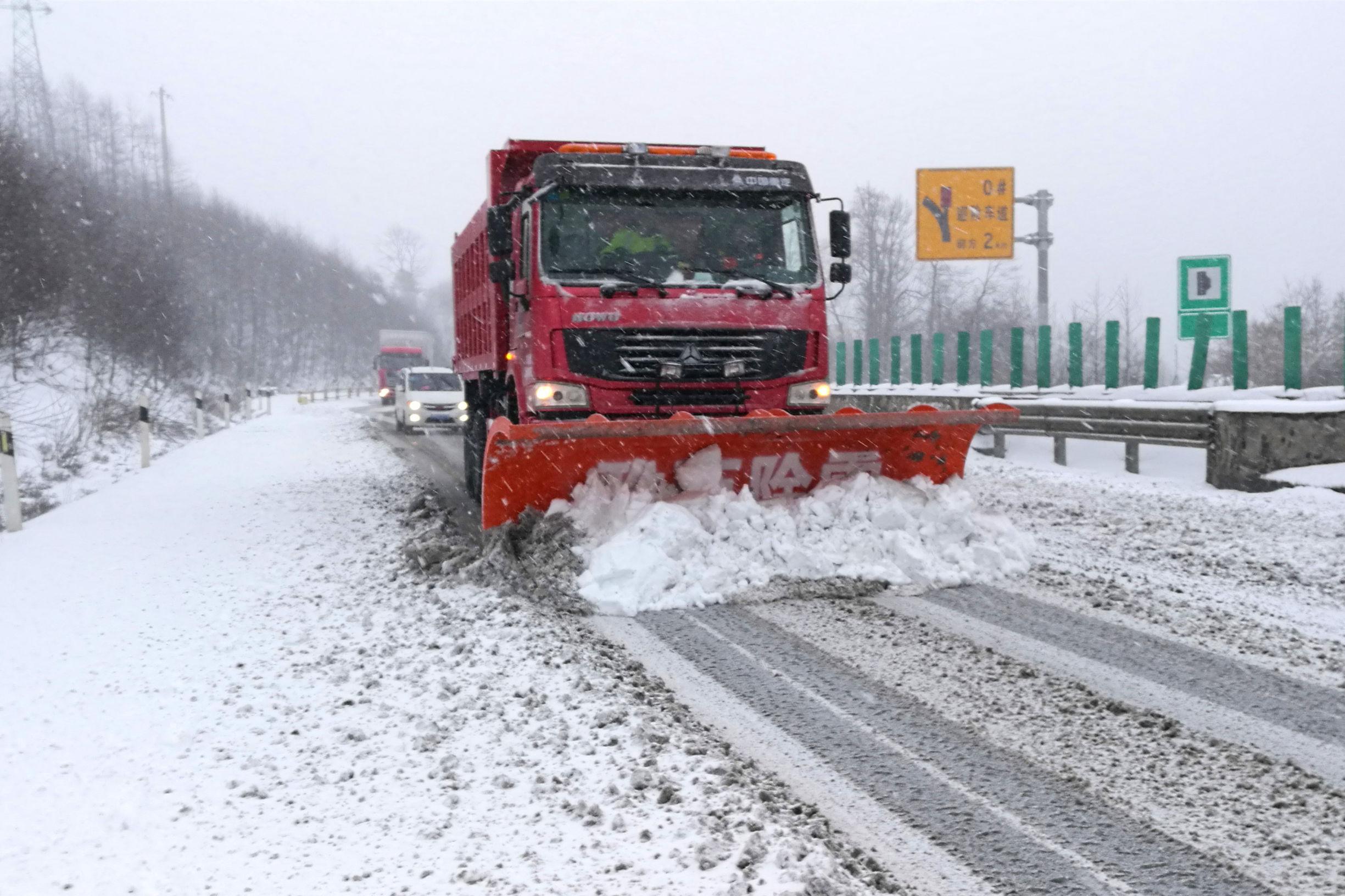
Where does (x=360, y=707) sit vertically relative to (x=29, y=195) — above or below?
below

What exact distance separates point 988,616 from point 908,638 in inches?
25.4

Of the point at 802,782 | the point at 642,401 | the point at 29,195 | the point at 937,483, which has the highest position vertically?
the point at 29,195

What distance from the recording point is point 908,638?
497cm

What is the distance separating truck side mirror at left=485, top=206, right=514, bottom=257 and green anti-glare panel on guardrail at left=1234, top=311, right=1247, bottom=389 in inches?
361

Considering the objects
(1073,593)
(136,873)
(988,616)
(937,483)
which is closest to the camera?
(136,873)

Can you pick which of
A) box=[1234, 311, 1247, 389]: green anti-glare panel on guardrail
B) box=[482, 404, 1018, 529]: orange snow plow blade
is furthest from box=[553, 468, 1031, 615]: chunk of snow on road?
box=[1234, 311, 1247, 389]: green anti-glare panel on guardrail

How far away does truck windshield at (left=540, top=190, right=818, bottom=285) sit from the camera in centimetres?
722

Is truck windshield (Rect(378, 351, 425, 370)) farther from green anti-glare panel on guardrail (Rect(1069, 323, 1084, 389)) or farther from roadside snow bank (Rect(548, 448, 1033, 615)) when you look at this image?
roadside snow bank (Rect(548, 448, 1033, 615))

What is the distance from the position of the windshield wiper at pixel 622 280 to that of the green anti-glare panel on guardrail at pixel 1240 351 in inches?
338

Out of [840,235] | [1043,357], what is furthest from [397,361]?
[840,235]

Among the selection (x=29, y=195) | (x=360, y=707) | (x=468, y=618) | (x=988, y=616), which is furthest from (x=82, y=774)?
(x=29, y=195)

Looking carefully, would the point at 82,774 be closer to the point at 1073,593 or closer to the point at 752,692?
the point at 752,692

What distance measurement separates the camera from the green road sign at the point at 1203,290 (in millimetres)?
14055

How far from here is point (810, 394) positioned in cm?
754
